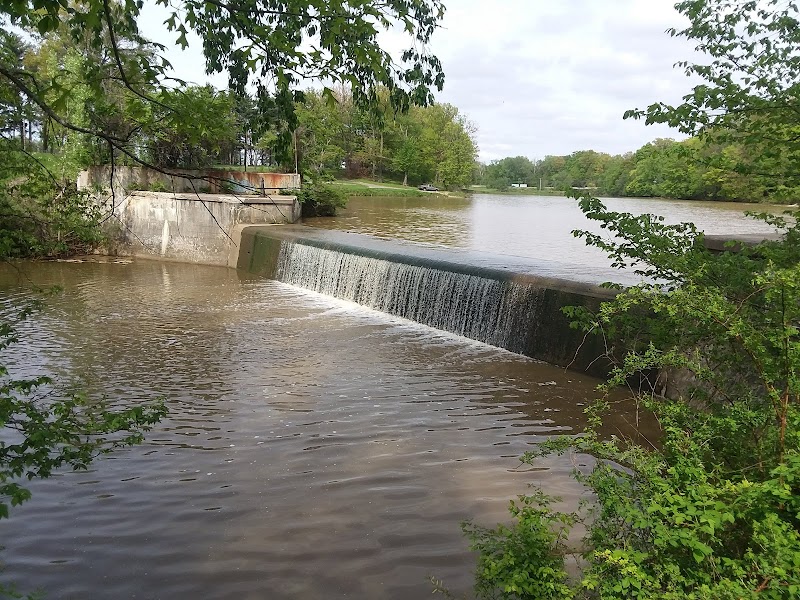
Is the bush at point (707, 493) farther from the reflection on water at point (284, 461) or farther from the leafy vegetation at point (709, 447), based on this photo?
the reflection on water at point (284, 461)

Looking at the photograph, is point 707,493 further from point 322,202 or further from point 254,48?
point 322,202

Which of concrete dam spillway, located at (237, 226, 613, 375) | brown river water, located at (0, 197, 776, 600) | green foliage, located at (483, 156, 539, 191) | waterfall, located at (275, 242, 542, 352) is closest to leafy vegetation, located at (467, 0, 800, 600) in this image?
brown river water, located at (0, 197, 776, 600)

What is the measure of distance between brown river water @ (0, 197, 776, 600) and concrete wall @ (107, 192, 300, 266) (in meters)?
6.35

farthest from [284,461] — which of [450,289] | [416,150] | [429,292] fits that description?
[416,150]

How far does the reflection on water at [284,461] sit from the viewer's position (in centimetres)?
390

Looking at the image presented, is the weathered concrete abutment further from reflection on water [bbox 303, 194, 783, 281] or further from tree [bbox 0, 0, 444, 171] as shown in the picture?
tree [bbox 0, 0, 444, 171]

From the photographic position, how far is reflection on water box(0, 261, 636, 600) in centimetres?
390

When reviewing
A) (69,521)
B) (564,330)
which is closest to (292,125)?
(69,521)

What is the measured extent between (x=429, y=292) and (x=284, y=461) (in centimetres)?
562

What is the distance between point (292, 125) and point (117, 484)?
3.34 meters

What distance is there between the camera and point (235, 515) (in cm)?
450

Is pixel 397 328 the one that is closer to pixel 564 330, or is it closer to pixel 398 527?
pixel 564 330

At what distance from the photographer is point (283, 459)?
17.7 feet

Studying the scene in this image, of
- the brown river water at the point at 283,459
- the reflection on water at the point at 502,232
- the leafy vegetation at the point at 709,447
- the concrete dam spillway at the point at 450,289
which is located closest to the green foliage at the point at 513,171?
the reflection on water at the point at 502,232
